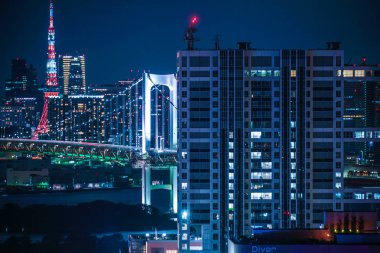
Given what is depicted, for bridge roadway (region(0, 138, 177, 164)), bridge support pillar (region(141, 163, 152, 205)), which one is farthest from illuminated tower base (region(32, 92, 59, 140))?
bridge support pillar (region(141, 163, 152, 205))

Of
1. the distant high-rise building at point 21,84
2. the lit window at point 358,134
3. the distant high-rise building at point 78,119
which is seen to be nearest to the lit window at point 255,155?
the lit window at point 358,134

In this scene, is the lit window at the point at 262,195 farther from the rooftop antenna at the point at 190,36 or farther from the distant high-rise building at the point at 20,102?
the distant high-rise building at the point at 20,102

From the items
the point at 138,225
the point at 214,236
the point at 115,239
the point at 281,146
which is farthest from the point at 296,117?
the point at 138,225

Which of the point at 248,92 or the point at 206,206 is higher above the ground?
the point at 248,92

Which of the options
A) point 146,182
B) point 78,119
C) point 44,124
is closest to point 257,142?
point 146,182

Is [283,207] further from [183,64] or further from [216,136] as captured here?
[183,64]
